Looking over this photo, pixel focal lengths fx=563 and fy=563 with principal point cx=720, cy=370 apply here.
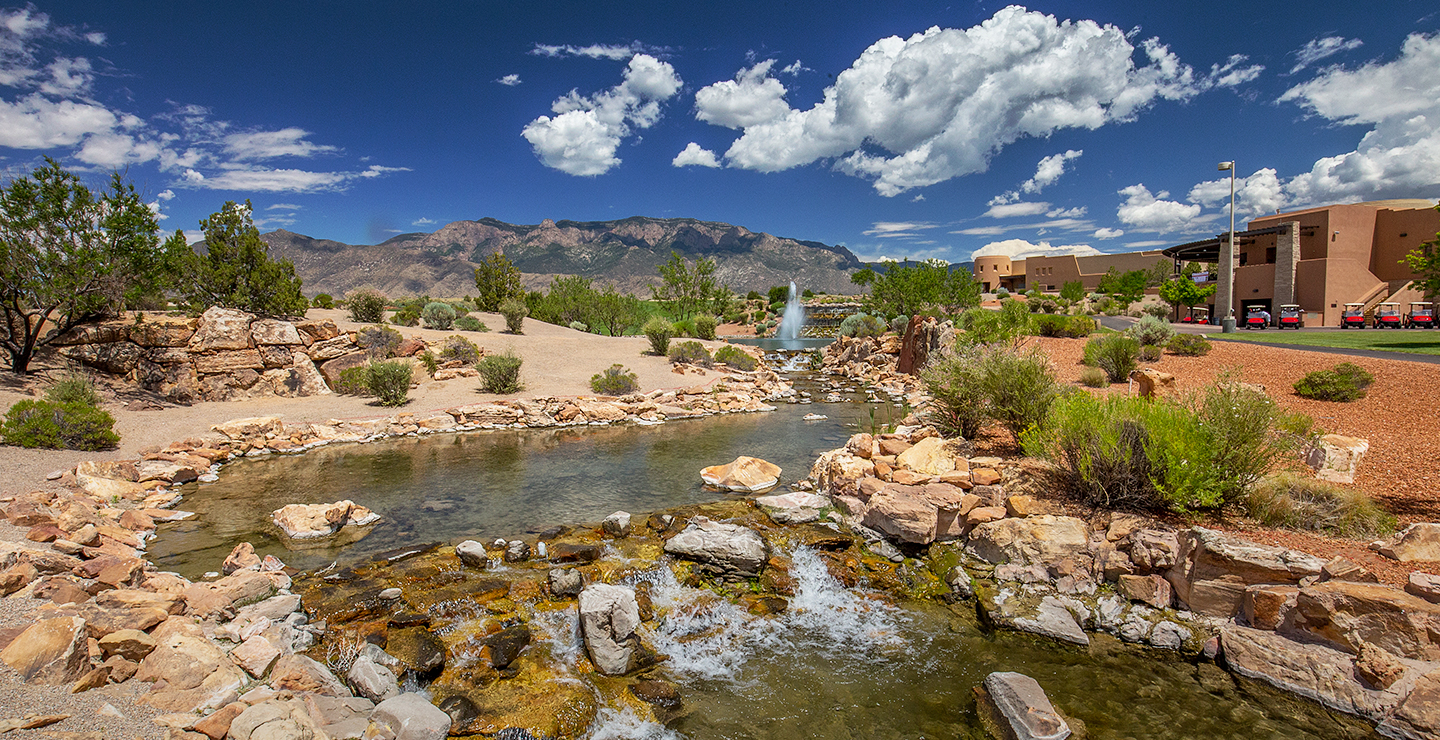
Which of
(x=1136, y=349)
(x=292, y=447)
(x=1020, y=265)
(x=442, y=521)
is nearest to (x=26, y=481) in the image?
(x=292, y=447)

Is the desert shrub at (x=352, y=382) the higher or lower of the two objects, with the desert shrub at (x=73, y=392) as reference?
lower

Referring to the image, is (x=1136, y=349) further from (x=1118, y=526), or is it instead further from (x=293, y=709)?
(x=293, y=709)

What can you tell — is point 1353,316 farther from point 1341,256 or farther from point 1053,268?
point 1053,268

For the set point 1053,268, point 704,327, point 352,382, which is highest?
point 1053,268

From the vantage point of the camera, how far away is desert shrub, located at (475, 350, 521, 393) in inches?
684

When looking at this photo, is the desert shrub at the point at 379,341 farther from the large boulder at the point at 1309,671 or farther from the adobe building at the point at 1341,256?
the adobe building at the point at 1341,256

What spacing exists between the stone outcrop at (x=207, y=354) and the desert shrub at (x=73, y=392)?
2.33 m

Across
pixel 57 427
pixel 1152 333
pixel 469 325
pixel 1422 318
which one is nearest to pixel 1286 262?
pixel 1422 318

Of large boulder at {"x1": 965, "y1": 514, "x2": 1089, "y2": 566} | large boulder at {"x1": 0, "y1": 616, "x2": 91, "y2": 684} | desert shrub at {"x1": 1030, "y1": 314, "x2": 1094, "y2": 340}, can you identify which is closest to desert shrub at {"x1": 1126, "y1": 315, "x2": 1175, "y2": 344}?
desert shrub at {"x1": 1030, "y1": 314, "x2": 1094, "y2": 340}

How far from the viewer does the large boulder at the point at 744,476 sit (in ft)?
31.6

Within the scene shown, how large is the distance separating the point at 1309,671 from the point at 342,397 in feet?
64.2

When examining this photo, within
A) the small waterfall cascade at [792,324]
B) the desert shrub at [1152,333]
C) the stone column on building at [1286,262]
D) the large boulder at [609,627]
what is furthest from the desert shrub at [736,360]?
the stone column on building at [1286,262]

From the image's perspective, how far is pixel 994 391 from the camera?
9.25 metres

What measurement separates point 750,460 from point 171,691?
779 cm
